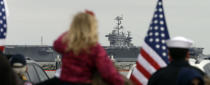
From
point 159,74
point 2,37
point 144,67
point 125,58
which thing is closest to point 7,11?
point 2,37

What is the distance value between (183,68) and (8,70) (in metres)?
1.60

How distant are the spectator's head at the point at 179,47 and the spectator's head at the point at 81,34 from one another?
796 millimetres

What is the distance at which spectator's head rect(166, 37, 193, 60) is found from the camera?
13.8ft

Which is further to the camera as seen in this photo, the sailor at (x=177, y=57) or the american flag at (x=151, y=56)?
the american flag at (x=151, y=56)

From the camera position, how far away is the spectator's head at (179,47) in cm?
421

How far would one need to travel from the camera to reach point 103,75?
3855 millimetres

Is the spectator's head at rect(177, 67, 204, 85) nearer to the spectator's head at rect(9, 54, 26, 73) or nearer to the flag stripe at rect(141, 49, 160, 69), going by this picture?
the flag stripe at rect(141, 49, 160, 69)

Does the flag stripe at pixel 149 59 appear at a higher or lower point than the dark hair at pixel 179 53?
lower

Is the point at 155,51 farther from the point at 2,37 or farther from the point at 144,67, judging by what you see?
the point at 2,37

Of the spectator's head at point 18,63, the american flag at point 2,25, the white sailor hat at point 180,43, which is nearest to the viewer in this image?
the white sailor hat at point 180,43

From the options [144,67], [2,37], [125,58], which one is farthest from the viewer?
[125,58]

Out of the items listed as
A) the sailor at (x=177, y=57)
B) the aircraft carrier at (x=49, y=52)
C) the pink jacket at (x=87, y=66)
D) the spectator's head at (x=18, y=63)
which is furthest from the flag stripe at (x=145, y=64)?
the aircraft carrier at (x=49, y=52)

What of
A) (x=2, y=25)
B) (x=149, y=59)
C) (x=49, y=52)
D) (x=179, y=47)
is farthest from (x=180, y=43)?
(x=49, y=52)

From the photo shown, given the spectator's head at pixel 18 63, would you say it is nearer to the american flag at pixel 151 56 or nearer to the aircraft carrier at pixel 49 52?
the american flag at pixel 151 56
